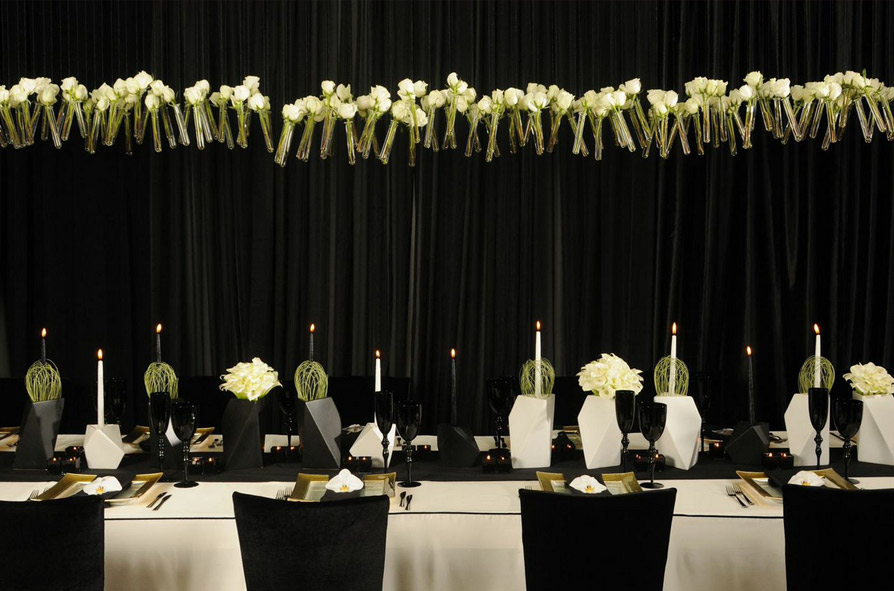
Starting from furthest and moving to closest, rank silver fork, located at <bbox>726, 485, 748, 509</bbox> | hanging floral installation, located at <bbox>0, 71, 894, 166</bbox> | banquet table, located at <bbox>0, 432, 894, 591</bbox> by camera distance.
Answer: hanging floral installation, located at <bbox>0, 71, 894, 166</bbox>
silver fork, located at <bbox>726, 485, 748, 509</bbox>
banquet table, located at <bbox>0, 432, 894, 591</bbox>

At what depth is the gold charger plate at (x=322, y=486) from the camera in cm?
213

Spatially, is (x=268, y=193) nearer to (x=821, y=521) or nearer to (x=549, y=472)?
(x=549, y=472)

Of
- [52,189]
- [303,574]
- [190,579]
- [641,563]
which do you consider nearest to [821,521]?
[641,563]

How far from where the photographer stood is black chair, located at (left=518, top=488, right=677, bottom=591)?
Result: 1786 millimetres

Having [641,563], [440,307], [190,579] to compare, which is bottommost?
[190,579]

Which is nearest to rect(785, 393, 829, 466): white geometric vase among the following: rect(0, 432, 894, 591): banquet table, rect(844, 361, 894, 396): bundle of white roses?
rect(844, 361, 894, 396): bundle of white roses

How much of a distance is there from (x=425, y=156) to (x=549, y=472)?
266cm

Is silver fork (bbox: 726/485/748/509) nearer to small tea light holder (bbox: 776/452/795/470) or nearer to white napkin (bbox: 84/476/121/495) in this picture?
small tea light holder (bbox: 776/452/795/470)

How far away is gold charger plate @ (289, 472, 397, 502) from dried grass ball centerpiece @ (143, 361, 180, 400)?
0.58 m

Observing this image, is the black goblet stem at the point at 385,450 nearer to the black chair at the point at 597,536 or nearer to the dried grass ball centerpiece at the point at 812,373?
the black chair at the point at 597,536

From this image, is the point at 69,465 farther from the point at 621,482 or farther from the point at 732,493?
the point at 732,493

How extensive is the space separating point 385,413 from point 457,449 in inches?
12.4

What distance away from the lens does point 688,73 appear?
4629 mm

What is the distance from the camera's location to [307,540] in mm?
1774
